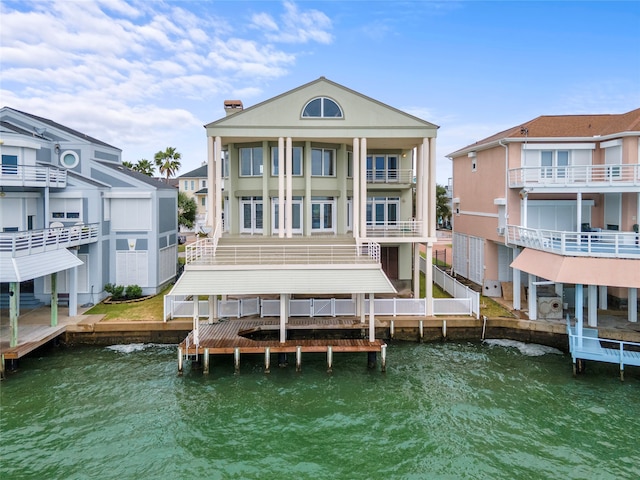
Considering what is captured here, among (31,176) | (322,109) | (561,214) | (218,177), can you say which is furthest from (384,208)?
(31,176)

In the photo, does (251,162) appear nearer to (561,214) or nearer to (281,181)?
(281,181)

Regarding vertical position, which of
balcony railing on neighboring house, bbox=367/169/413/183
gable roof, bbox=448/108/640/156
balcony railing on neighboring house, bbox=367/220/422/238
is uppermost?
gable roof, bbox=448/108/640/156

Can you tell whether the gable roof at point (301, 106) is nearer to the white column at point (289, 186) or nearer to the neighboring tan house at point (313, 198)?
the neighboring tan house at point (313, 198)

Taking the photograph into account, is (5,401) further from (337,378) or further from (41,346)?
(337,378)

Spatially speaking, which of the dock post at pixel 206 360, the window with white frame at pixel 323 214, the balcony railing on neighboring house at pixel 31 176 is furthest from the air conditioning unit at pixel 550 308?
the balcony railing on neighboring house at pixel 31 176

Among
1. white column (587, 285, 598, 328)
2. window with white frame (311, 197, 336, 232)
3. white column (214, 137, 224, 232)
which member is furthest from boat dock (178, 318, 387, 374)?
white column (587, 285, 598, 328)

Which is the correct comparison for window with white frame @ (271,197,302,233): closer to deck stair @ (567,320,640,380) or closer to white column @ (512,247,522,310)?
white column @ (512,247,522,310)
